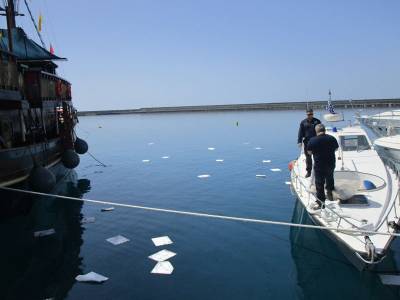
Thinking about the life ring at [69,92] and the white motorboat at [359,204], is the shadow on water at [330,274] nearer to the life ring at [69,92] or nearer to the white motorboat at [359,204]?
the white motorboat at [359,204]

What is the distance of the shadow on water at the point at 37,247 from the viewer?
722 centimetres

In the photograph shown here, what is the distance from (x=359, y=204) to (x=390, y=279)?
5.80ft

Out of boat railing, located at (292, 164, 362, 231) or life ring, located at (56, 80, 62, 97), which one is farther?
life ring, located at (56, 80, 62, 97)

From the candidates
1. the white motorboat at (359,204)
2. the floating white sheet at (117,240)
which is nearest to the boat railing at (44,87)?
the floating white sheet at (117,240)

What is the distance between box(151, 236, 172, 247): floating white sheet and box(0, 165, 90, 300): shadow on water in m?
1.86

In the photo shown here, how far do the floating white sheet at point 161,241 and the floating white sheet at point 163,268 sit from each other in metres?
1.11

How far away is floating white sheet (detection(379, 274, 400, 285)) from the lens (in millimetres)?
6684

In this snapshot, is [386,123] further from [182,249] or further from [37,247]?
[37,247]

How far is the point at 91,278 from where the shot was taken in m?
7.34

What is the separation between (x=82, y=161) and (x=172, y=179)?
10646 mm

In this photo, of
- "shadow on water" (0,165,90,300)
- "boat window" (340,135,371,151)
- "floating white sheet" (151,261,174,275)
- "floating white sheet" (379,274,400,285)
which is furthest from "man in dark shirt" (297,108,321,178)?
"shadow on water" (0,165,90,300)

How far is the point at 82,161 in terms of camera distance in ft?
82.5

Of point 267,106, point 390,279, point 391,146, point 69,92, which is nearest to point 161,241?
point 390,279

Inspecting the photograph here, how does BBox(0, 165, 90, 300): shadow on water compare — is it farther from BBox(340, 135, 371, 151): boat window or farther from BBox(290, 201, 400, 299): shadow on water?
BBox(340, 135, 371, 151): boat window
